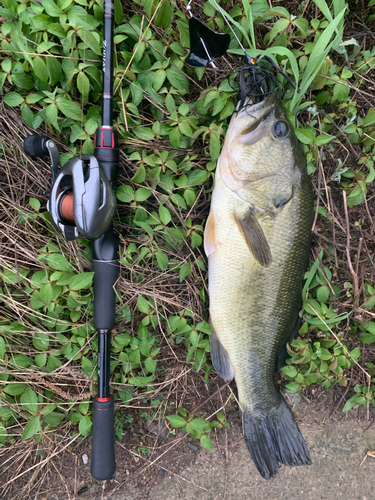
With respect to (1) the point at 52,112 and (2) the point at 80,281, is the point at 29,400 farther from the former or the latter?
(1) the point at 52,112

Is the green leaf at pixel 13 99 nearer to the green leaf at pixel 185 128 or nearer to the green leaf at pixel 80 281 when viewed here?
the green leaf at pixel 185 128

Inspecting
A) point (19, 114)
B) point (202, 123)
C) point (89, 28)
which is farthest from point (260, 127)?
point (19, 114)

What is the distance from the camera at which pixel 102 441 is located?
5.52 ft

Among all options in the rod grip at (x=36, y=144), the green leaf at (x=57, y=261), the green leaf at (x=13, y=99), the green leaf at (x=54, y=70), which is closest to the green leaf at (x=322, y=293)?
the green leaf at (x=57, y=261)

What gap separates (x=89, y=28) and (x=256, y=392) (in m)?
2.27

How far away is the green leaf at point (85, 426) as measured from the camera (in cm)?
176

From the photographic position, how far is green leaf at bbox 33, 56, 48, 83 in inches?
60.7

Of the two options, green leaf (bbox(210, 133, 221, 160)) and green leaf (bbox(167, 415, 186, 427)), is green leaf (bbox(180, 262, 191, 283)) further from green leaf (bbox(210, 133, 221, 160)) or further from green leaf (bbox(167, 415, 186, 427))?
green leaf (bbox(167, 415, 186, 427))

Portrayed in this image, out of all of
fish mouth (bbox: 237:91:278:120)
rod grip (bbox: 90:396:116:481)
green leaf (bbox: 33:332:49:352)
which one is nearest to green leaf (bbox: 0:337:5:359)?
green leaf (bbox: 33:332:49:352)

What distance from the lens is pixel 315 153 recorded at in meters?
1.80

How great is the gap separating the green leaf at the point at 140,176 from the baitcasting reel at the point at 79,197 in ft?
0.68

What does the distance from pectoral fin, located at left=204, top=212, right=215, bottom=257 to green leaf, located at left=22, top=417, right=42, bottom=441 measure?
142 centimetres

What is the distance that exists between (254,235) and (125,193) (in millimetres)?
776

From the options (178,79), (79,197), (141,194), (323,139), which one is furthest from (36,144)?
(323,139)
